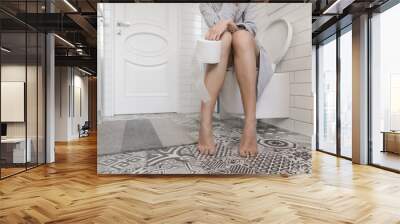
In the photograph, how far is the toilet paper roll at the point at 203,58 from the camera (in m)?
5.07

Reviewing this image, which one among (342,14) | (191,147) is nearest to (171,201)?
(191,147)

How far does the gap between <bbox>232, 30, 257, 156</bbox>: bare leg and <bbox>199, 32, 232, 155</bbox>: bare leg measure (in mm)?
Result: 133

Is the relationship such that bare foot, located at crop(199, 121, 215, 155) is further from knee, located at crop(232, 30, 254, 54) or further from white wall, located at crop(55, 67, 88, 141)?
white wall, located at crop(55, 67, 88, 141)

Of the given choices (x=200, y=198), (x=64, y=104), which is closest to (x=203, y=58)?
(x=200, y=198)

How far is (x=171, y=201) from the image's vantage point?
3.86 m

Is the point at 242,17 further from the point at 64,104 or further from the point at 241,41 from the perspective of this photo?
the point at 64,104

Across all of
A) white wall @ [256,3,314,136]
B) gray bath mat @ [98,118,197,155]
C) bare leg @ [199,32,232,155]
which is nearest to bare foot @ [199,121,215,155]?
bare leg @ [199,32,232,155]

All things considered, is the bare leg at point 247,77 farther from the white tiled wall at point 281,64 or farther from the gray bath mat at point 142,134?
the gray bath mat at point 142,134

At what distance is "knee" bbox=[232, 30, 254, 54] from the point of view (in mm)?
5086

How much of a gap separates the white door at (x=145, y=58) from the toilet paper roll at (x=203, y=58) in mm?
327

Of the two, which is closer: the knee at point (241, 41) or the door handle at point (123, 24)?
the knee at point (241, 41)

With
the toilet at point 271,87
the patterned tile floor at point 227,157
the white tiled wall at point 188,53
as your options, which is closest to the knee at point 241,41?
the toilet at point 271,87

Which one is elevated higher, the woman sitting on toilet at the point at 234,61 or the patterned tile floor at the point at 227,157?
the woman sitting on toilet at the point at 234,61

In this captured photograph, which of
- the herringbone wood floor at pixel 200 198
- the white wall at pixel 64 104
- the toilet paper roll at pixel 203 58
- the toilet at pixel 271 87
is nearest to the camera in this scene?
the herringbone wood floor at pixel 200 198
